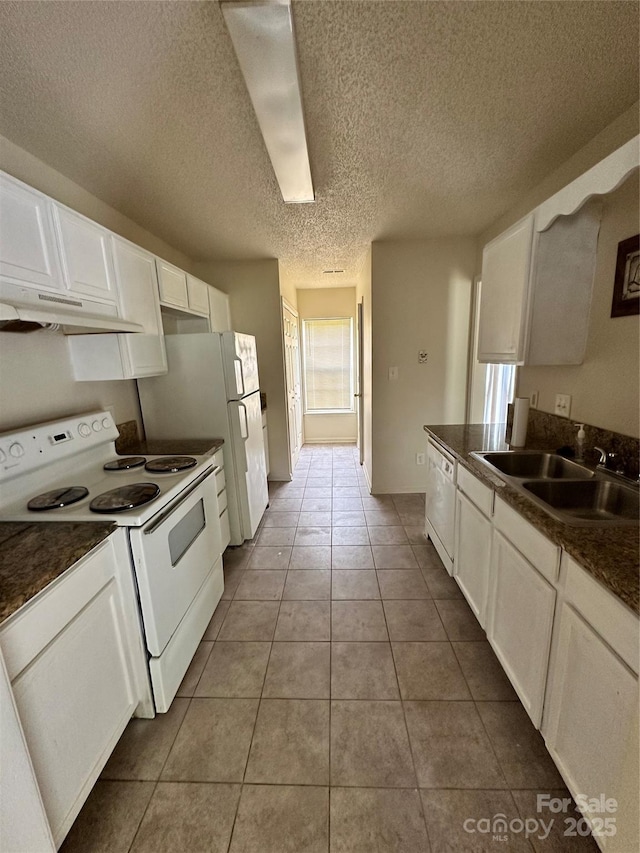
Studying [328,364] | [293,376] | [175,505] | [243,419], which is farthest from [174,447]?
[328,364]

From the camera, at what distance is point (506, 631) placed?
4.62ft

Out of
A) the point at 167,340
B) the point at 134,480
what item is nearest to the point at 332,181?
the point at 167,340

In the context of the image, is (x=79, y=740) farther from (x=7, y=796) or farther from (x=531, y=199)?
(x=531, y=199)

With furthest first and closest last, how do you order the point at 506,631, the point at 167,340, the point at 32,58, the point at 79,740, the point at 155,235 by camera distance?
the point at 155,235
the point at 167,340
the point at 506,631
the point at 32,58
the point at 79,740

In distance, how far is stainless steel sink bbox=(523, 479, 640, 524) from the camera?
1391 millimetres

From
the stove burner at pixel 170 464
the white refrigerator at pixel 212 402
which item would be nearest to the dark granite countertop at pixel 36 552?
the stove burner at pixel 170 464

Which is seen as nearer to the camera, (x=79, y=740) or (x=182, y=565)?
(x=79, y=740)

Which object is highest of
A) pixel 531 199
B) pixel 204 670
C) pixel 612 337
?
pixel 531 199

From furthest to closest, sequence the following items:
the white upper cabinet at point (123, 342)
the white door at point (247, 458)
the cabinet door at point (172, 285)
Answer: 1. the white door at point (247, 458)
2. the cabinet door at point (172, 285)
3. the white upper cabinet at point (123, 342)

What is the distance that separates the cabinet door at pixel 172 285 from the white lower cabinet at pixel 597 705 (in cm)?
264

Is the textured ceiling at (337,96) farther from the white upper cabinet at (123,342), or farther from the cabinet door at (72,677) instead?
the cabinet door at (72,677)

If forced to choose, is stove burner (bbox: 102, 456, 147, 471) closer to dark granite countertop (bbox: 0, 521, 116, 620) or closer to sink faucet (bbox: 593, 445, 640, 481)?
dark granite countertop (bbox: 0, 521, 116, 620)

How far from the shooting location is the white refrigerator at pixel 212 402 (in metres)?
2.45

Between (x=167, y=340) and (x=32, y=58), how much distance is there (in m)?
1.44
